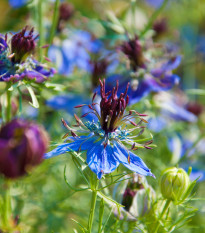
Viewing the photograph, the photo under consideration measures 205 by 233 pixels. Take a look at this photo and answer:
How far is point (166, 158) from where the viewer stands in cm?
147

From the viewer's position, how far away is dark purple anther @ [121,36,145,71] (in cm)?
120

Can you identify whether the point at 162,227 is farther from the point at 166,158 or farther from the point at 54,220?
the point at 166,158

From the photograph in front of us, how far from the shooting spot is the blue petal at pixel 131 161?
2.39ft

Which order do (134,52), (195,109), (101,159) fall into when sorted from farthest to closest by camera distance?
(195,109)
(134,52)
(101,159)

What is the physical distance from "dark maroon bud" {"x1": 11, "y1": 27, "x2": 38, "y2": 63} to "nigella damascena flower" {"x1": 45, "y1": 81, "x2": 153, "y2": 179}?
19 cm

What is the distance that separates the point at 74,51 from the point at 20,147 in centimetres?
103

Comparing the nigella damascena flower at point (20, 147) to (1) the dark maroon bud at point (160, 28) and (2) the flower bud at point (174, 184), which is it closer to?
(2) the flower bud at point (174, 184)

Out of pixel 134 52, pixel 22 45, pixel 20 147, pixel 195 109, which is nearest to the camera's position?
pixel 20 147

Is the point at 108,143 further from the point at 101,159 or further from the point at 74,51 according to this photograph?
the point at 74,51

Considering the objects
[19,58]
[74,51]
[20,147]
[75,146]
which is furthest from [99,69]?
[20,147]

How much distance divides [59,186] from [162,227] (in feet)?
1.92

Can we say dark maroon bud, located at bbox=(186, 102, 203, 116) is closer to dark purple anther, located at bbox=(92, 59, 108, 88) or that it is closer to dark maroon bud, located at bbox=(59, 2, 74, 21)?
dark purple anther, located at bbox=(92, 59, 108, 88)

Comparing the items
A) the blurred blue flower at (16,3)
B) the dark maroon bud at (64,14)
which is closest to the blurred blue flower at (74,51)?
the dark maroon bud at (64,14)

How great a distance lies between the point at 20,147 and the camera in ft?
1.69
